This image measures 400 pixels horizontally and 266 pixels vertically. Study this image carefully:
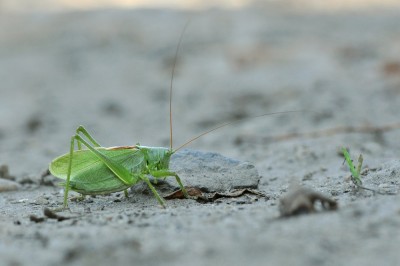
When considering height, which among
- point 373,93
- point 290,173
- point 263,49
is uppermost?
point 263,49

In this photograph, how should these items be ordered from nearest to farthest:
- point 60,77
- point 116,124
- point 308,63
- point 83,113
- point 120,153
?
point 120,153
point 116,124
point 83,113
point 308,63
point 60,77

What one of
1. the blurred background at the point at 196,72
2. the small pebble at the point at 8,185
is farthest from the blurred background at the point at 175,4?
the small pebble at the point at 8,185

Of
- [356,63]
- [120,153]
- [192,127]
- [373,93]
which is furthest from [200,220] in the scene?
[356,63]

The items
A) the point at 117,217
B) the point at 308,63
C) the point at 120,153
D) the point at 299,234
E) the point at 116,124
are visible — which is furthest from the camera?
the point at 308,63

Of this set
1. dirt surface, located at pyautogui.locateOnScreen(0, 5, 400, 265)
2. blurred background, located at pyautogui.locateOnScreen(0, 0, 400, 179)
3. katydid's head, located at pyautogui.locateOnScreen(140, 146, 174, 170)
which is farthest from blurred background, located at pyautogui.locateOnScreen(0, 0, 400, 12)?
katydid's head, located at pyautogui.locateOnScreen(140, 146, 174, 170)

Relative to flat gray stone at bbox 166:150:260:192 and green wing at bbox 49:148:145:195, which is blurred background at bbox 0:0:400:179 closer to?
flat gray stone at bbox 166:150:260:192

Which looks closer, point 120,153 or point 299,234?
point 299,234

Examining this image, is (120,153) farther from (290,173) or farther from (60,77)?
(60,77)
